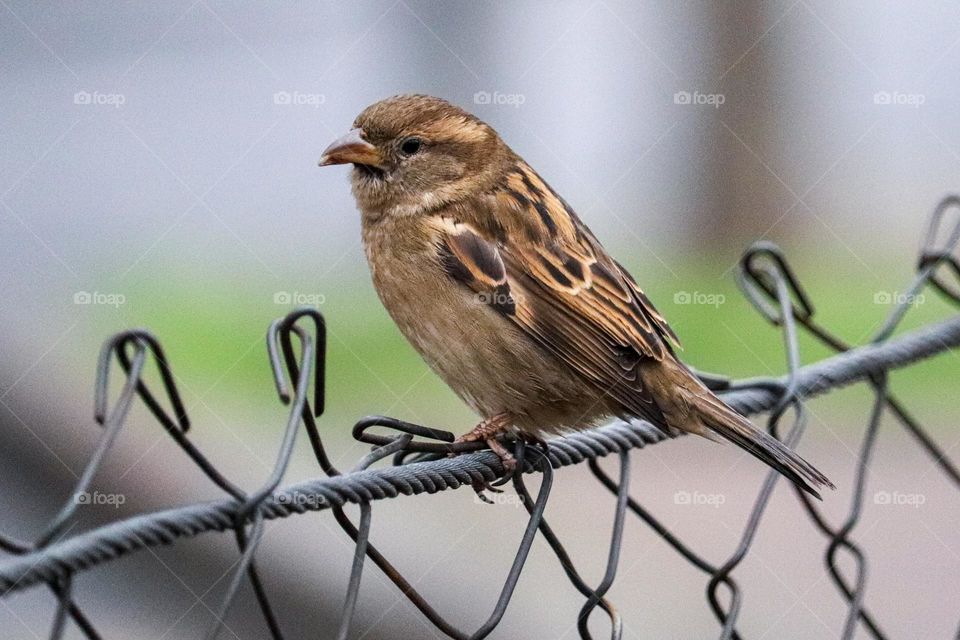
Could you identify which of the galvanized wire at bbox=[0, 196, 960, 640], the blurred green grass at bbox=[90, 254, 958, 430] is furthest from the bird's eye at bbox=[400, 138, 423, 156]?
the blurred green grass at bbox=[90, 254, 958, 430]

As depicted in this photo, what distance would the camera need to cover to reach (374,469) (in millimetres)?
1897

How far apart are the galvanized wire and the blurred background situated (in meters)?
1.91

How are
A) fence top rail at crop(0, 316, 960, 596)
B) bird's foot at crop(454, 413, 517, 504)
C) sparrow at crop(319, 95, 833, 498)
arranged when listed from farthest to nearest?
1. sparrow at crop(319, 95, 833, 498)
2. bird's foot at crop(454, 413, 517, 504)
3. fence top rail at crop(0, 316, 960, 596)

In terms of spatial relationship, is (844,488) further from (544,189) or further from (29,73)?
(29,73)

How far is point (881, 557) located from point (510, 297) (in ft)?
10.3

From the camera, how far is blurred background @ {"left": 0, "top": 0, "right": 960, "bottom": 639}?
4.51 m

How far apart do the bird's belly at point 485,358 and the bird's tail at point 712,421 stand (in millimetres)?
174

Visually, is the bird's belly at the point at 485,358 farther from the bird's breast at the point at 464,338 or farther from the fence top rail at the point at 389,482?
the fence top rail at the point at 389,482

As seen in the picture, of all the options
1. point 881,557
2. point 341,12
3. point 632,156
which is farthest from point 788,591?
point 341,12

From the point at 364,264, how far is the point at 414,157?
13.4ft

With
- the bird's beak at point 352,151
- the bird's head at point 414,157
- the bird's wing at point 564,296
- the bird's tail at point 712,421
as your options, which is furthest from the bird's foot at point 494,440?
Result: the bird's beak at point 352,151

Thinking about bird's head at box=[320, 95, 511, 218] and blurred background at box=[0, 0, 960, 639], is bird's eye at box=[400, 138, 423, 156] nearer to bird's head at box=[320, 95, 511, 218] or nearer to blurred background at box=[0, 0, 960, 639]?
bird's head at box=[320, 95, 511, 218]

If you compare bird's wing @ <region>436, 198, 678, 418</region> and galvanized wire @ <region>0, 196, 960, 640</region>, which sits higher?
bird's wing @ <region>436, 198, 678, 418</region>

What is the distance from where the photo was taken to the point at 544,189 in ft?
10.5
